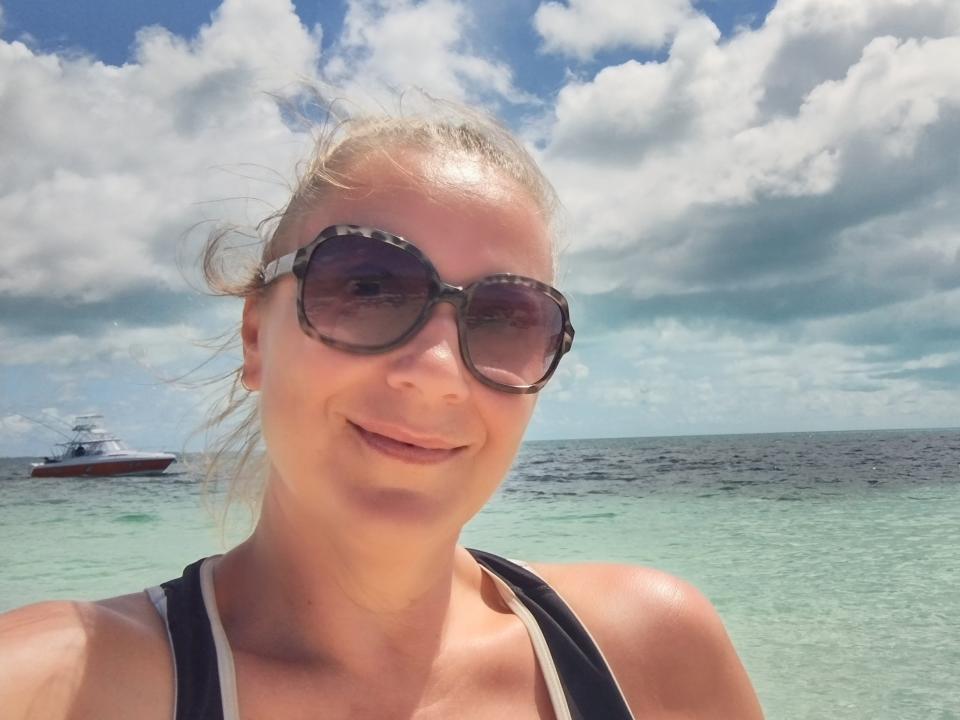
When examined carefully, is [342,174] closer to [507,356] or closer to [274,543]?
[507,356]

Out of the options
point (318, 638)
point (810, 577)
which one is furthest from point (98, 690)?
point (810, 577)

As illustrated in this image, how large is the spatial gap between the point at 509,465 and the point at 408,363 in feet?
0.99

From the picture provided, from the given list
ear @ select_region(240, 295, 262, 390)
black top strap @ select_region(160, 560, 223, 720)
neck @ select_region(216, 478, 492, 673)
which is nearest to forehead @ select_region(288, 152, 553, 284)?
ear @ select_region(240, 295, 262, 390)

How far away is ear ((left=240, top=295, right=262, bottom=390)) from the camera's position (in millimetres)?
1395

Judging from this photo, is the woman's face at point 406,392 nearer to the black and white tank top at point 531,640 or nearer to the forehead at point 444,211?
the forehead at point 444,211

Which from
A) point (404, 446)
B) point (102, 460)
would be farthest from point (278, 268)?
point (102, 460)

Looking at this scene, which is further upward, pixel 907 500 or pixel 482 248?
pixel 482 248

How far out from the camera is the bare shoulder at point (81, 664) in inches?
34.3

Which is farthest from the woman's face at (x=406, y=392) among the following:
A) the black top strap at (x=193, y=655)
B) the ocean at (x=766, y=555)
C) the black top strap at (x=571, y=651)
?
the ocean at (x=766, y=555)

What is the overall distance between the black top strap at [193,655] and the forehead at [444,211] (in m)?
0.67

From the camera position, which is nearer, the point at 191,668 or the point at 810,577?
the point at 191,668

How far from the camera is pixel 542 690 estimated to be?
131 cm

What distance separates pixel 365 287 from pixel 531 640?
769 mm

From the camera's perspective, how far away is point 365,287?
123 cm
